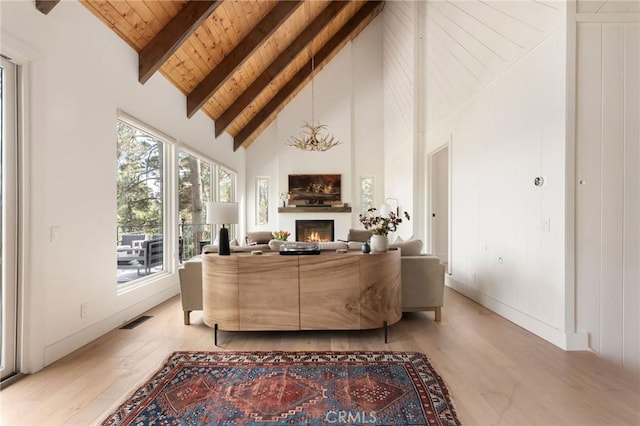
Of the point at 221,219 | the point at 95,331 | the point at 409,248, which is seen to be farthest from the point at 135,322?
the point at 409,248

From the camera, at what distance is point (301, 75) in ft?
27.2

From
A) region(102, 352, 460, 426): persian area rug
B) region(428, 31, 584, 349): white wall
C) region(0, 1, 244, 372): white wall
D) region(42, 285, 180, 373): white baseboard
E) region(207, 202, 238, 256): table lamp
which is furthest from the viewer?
region(207, 202, 238, 256): table lamp

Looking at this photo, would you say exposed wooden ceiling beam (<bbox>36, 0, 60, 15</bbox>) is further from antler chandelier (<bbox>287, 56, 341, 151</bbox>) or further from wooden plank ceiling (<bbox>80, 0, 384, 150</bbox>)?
antler chandelier (<bbox>287, 56, 341, 151</bbox>)

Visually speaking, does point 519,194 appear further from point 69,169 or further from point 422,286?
point 69,169

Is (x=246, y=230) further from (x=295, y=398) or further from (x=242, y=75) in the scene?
(x=295, y=398)

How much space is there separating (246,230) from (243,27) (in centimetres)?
576

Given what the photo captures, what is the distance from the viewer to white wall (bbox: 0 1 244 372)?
2445 mm

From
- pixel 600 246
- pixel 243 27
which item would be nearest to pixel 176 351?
pixel 600 246

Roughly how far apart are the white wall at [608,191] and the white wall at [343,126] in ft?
21.2

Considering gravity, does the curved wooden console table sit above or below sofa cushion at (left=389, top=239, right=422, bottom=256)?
below

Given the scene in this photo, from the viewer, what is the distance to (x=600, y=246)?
282 centimetres

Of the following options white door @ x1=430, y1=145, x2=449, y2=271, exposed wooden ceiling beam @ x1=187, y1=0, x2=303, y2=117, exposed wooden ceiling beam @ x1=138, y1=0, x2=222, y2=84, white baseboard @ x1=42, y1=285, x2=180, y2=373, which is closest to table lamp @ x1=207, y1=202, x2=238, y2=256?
white baseboard @ x1=42, y1=285, x2=180, y2=373

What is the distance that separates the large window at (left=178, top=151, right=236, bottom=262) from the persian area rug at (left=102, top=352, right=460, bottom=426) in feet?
10.0

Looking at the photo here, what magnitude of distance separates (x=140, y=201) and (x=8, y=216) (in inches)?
69.5
